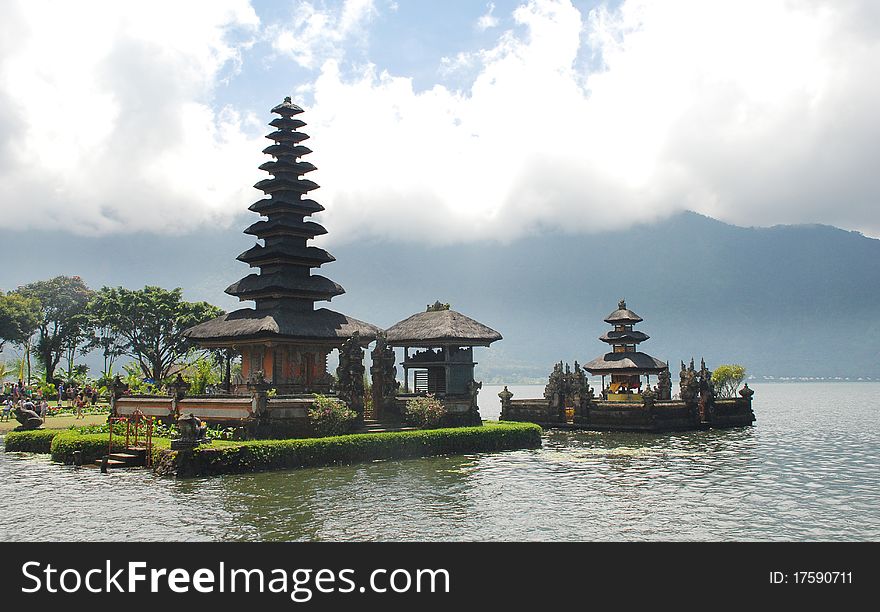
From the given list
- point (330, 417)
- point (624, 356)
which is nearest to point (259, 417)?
point (330, 417)

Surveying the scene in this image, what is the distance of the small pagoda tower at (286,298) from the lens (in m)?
48.2

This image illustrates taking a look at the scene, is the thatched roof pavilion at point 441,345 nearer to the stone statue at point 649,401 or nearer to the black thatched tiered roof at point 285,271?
the black thatched tiered roof at point 285,271

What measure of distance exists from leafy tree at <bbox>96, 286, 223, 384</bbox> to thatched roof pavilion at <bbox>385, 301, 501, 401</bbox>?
1502 inches

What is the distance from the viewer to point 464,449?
1681 inches

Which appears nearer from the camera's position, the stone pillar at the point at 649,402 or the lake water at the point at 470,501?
the lake water at the point at 470,501

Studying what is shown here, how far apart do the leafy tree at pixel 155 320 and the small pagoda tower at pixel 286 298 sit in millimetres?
31728

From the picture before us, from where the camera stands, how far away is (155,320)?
84875 mm

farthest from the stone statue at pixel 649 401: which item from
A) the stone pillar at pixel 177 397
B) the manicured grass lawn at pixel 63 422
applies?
the manicured grass lawn at pixel 63 422

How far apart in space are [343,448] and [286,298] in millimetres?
18017

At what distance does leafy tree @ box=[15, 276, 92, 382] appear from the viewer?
3620 inches

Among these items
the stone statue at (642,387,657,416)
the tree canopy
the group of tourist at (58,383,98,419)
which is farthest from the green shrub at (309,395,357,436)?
the tree canopy
